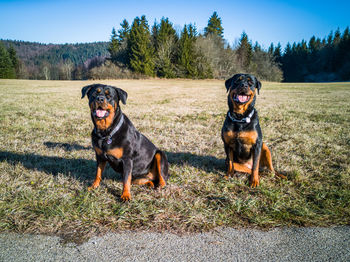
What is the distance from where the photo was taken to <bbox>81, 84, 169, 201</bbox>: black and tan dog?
9.29ft

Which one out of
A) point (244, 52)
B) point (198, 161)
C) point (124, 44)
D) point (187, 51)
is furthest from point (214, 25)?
point (198, 161)

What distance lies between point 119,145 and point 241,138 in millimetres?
1857

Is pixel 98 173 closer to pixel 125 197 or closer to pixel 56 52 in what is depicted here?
pixel 125 197

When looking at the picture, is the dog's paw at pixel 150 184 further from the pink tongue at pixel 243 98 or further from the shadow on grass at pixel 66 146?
the shadow on grass at pixel 66 146

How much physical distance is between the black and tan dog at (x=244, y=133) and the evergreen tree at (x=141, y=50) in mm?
42699

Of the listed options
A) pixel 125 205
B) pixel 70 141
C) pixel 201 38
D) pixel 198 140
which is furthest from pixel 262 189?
pixel 201 38

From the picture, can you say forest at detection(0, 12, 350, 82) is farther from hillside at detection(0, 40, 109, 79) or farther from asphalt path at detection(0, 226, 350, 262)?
hillside at detection(0, 40, 109, 79)

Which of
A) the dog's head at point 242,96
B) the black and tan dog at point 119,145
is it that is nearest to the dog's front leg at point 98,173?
the black and tan dog at point 119,145

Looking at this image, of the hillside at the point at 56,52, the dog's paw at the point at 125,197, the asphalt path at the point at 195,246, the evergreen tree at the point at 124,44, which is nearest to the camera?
the asphalt path at the point at 195,246

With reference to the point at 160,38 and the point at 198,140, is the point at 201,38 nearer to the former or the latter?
the point at 160,38

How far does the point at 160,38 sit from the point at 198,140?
4318 centimetres

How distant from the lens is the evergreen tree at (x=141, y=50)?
4331cm

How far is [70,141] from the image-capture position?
5445 mm

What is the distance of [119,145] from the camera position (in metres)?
2.85
